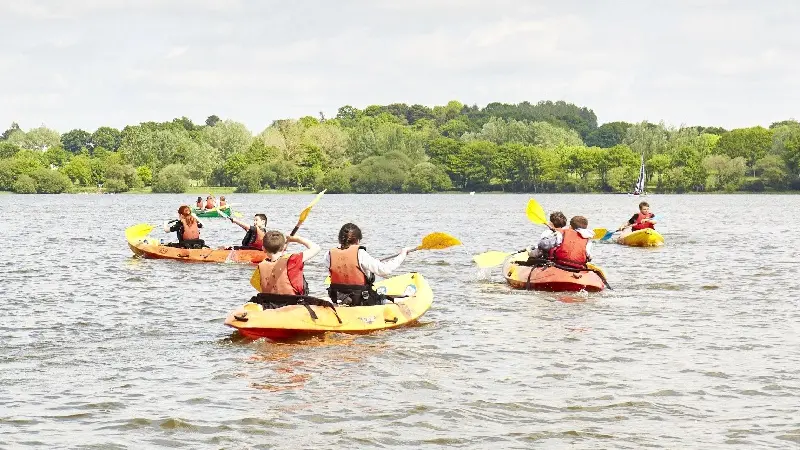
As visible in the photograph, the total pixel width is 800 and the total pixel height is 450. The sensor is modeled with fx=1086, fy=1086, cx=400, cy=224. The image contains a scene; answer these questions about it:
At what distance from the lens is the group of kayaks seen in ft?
46.7

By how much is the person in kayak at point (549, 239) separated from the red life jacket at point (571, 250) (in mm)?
240

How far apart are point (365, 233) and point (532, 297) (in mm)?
27740

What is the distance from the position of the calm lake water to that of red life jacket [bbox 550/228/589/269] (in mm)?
686

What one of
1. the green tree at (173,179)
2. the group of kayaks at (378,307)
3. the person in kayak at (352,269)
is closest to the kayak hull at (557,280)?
the group of kayaks at (378,307)

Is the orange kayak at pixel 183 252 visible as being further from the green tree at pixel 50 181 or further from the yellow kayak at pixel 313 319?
the green tree at pixel 50 181

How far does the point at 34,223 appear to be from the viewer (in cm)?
5819

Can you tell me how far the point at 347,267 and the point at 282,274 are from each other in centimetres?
Answer: 125

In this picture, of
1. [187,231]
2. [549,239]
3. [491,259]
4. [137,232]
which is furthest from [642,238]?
[137,232]

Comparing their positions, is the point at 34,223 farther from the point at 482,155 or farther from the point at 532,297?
the point at 482,155

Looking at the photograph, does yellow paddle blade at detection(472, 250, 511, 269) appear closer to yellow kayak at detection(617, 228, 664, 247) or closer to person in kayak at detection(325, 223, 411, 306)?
person in kayak at detection(325, 223, 411, 306)

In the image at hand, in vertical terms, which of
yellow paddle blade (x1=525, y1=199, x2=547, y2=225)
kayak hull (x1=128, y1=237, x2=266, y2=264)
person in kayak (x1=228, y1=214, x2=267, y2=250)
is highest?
yellow paddle blade (x1=525, y1=199, x2=547, y2=225)

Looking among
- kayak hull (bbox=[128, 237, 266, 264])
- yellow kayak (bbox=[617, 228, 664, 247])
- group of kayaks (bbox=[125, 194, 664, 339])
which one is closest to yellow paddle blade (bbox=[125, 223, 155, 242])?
kayak hull (bbox=[128, 237, 266, 264])

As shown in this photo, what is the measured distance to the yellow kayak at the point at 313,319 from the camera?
14.2m

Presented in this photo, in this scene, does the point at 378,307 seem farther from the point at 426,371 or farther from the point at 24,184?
the point at 24,184
